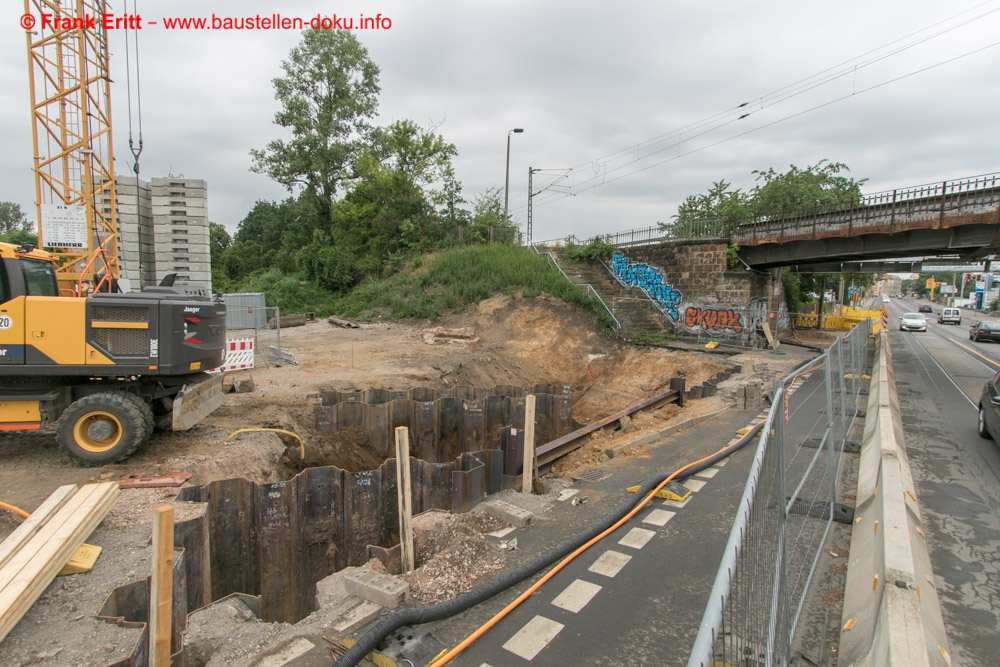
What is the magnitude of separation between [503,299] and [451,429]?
13936 mm

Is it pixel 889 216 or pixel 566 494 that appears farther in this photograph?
pixel 889 216

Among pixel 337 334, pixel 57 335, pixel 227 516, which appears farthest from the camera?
pixel 337 334

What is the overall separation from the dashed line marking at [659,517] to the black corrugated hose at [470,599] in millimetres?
202

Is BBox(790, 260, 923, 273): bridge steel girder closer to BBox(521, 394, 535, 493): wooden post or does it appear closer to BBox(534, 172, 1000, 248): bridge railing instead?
BBox(534, 172, 1000, 248): bridge railing

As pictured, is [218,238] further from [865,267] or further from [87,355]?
[865,267]

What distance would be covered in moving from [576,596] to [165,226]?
18.0 m

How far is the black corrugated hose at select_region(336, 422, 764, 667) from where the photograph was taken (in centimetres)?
330

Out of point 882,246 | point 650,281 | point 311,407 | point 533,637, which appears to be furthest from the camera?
point 650,281

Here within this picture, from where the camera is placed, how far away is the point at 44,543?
4.23 metres

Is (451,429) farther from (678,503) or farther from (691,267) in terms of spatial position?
(691,267)

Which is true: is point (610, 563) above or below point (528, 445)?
below

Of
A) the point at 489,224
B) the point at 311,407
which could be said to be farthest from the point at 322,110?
the point at 311,407

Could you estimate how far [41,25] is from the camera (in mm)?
14578

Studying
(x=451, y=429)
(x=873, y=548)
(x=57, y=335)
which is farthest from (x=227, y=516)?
(x=873, y=548)
